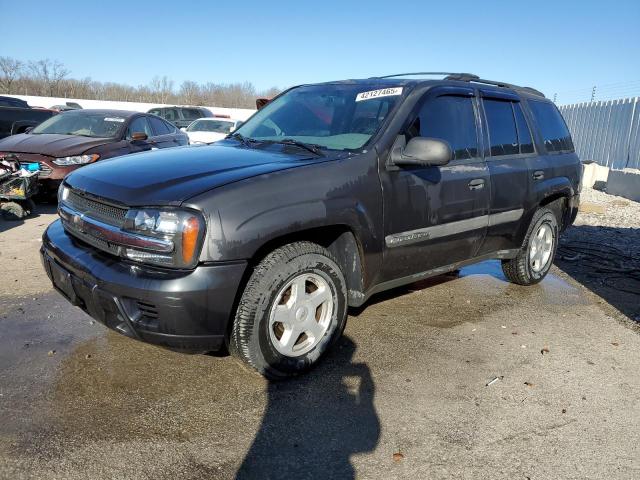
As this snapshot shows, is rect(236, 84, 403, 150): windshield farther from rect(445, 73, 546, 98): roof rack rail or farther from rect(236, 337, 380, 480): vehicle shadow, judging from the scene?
rect(236, 337, 380, 480): vehicle shadow

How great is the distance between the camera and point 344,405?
2.85 meters

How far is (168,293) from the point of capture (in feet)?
8.16

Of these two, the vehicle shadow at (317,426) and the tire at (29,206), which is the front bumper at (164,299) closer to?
the vehicle shadow at (317,426)

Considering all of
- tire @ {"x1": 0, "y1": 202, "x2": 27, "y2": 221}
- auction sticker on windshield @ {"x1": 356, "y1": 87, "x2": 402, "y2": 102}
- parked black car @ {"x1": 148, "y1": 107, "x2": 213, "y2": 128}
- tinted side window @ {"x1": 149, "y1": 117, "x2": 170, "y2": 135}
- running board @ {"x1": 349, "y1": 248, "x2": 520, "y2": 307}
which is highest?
parked black car @ {"x1": 148, "y1": 107, "x2": 213, "y2": 128}

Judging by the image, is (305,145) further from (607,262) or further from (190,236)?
(607,262)

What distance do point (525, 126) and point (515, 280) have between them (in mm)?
1546

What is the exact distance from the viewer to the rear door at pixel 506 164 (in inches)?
167

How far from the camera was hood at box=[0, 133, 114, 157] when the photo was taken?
763 centimetres

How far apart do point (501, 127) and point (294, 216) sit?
253 centimetres

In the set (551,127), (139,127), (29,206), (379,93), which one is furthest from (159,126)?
(551,127)

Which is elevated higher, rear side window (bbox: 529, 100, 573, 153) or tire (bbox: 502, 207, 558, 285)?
rear side window (bbox: 529, 100, 573, 153)

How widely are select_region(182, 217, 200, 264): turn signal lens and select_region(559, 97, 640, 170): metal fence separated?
48.3 ft

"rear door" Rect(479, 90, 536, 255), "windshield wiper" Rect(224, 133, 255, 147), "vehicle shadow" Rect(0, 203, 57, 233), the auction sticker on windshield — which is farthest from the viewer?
"vehicle shadow" Rect(0, 203, 57, 233)

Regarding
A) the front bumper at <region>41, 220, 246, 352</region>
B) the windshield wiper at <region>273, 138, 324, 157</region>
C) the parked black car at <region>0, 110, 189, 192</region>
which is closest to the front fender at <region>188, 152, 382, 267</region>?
the front bumper at <region>41, 220, 246, 352</region>
